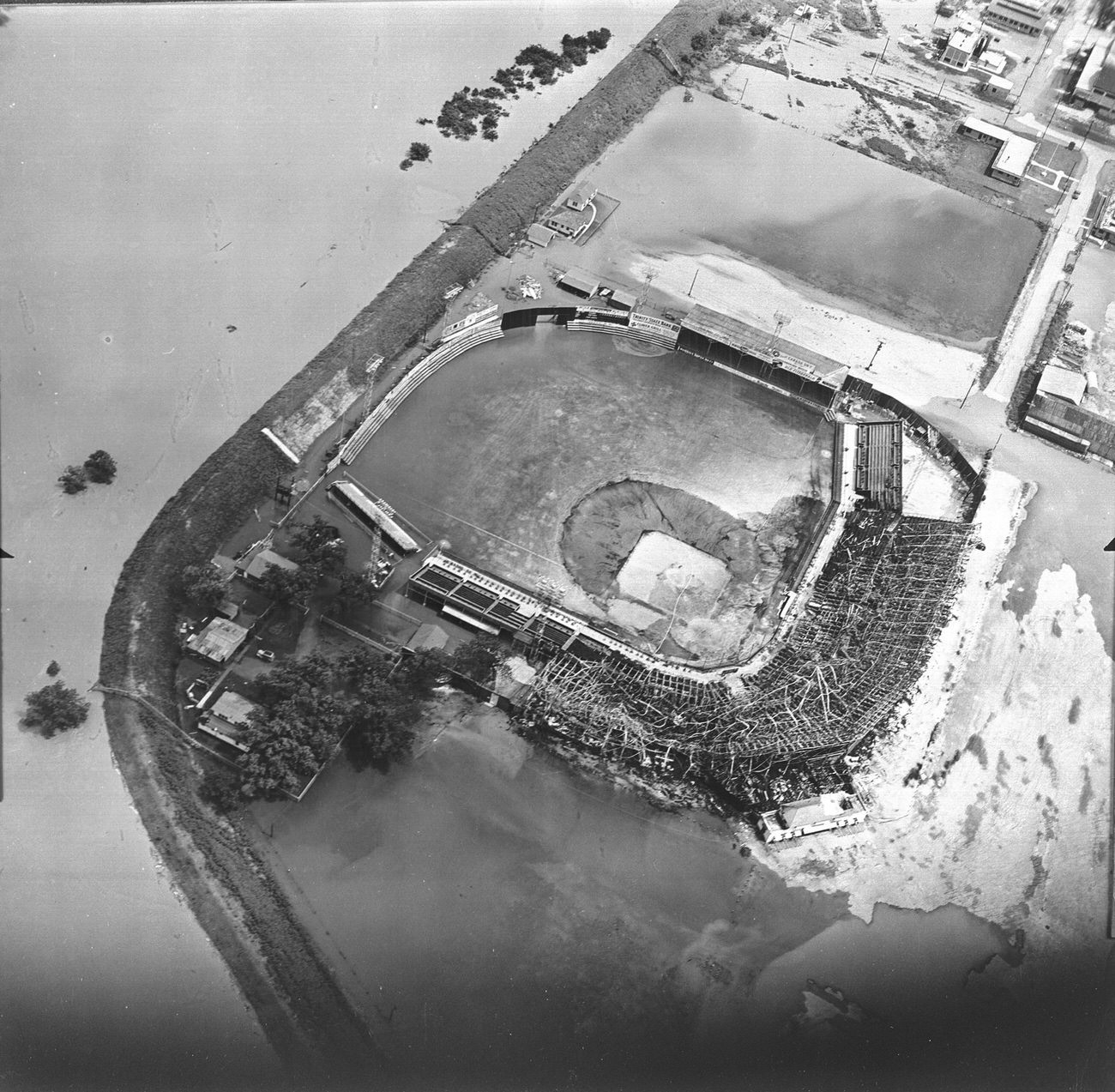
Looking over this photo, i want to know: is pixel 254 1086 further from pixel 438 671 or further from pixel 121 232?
pixel 121 232

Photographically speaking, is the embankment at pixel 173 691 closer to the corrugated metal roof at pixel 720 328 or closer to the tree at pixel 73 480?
the tree at pixel 73 480

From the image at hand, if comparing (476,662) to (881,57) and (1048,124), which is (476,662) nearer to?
(881,57)

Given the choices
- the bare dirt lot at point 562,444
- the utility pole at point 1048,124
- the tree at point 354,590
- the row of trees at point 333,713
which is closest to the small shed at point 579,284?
the bare dirt lot at point 562,444

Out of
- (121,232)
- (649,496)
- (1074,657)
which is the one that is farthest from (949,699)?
(121,232)

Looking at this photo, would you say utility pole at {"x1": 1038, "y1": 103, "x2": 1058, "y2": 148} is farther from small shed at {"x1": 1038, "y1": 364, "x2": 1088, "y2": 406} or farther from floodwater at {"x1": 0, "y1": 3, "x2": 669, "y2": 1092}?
floodwater at {"x1": 0, "y1": 3, "x2": 669, "y2": 1092}

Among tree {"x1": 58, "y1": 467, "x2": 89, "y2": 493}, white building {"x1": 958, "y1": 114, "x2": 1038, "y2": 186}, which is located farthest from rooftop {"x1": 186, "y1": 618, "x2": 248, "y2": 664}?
white building {"x1": 958, "y1": 114, "x2": 1038, "y2": 186}

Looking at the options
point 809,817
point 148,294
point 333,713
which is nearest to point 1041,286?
point 809,817
